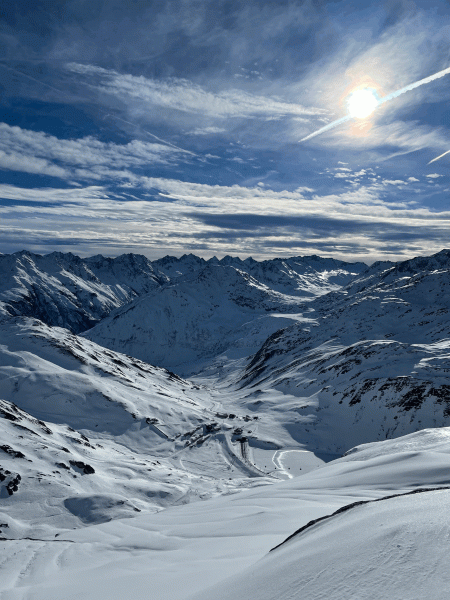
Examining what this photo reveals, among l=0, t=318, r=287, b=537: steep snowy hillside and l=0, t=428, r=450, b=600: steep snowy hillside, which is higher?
l=0, t=428, r=450, b=600: steep snowy hillside

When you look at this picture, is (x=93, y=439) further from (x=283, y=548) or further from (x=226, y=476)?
(x=283, y=548)

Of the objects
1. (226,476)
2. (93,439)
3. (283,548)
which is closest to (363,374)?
(226,476)

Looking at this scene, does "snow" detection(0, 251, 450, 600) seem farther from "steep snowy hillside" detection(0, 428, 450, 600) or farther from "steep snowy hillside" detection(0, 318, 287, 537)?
"steep snowy hillside" detection(0, 318, 287, 537)

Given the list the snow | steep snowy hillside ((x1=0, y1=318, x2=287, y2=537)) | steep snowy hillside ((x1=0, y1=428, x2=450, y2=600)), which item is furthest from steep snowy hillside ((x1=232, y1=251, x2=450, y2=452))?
steep snowy hillside ((x1=0, y1=428, x2=450, y2=600))

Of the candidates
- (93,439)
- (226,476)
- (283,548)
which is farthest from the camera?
(93,439)

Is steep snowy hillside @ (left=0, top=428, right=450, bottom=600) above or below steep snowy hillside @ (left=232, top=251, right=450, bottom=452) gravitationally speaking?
above

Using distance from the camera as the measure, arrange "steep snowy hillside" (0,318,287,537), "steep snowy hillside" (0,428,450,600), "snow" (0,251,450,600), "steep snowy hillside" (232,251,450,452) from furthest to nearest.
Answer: "steep snowy hillside" (232,251,450,452) → "steep snowy hillside" (0,318,287,537) → "snow" (0,251,450,600) → "steep snowy hillside" (0,428,450,600)

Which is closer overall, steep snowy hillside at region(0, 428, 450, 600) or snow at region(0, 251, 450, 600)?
Answer: steep snowy hillside at region(0, 428, 450, 600)

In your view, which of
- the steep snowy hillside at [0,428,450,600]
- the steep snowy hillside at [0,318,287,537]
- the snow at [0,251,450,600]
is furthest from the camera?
the steep snowy hillside at [0,318,287,537]

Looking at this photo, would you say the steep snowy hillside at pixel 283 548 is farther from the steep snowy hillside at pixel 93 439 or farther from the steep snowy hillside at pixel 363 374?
the steep snowy hillside at pixel 363 374

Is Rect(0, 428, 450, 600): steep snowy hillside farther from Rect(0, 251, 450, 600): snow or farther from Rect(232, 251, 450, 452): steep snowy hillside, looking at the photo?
Rect(232, 251, 450, 452): steep snowy hillside
